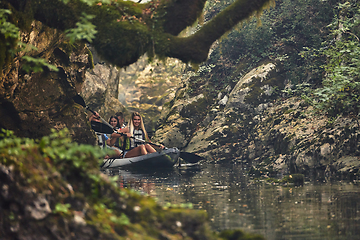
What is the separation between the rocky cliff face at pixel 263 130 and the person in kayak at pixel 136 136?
4059 mm

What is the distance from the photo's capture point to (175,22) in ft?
29.3

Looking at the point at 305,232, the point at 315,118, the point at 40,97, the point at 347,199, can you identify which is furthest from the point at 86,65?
the point at 305,232

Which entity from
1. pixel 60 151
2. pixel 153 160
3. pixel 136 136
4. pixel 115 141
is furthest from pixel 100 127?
pixel 60 151

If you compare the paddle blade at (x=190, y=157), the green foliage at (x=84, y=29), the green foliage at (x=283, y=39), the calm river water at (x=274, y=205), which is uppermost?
the green foliage at (x=283, y=39)

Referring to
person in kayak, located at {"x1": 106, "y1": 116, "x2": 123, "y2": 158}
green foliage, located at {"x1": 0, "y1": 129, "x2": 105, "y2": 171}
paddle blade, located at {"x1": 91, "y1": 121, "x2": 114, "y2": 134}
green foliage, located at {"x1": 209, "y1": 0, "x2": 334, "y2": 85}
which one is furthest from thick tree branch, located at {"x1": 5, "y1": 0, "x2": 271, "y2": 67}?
green foliage, located at {"x1": 209, "y1": 0, "x2": 334, "y2": 85}

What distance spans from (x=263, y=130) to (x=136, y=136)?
608cm

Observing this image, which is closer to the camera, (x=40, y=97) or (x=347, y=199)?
(x=347, y=199)

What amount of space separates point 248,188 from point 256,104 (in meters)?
11.1

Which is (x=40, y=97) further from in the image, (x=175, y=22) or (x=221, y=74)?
(x=221, y=74)

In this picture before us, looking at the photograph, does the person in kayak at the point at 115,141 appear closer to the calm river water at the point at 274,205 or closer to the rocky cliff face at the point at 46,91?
the rocky cliff face at the point at 46,91

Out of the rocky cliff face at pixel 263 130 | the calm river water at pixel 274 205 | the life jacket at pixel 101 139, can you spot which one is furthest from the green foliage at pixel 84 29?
the life jacket at pixel 101 139

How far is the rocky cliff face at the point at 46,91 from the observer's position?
11734 mm

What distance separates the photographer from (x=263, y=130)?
62.2ft

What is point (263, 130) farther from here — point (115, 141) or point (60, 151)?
point (60, 151)
